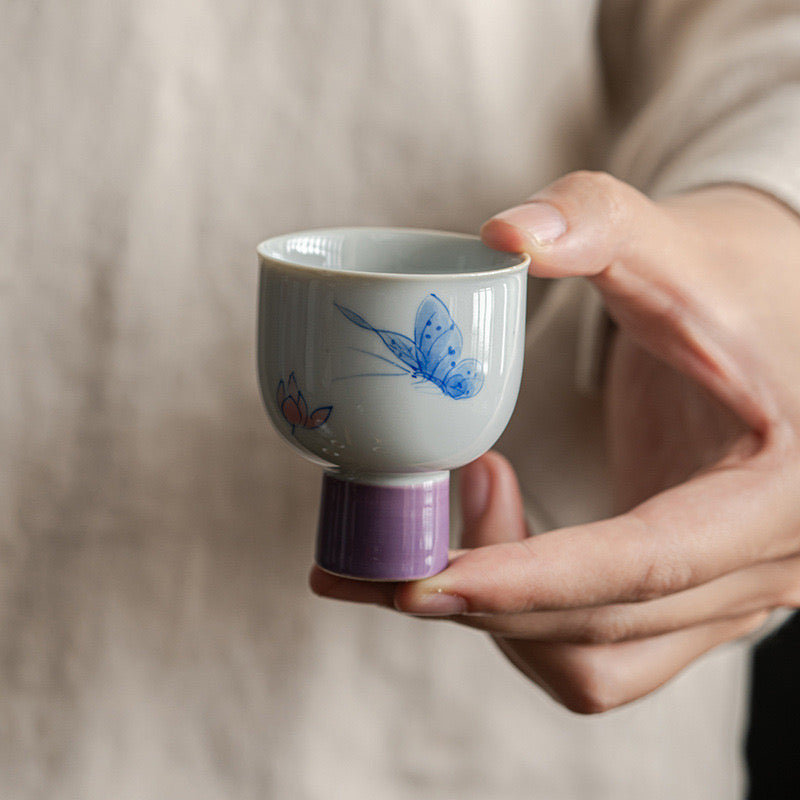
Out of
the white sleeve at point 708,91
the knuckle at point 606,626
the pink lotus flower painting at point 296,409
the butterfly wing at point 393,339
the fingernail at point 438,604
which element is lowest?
the knuckle at point 606,626

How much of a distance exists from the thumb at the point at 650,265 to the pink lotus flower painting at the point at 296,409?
0.46 feet

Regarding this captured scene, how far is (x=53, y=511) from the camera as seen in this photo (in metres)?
0.75

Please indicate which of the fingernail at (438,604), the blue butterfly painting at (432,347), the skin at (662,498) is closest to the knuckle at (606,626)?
the skin at (662,498)

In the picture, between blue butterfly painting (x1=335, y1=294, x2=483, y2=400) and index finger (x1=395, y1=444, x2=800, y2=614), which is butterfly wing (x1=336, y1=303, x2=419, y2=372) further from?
index finger (x1=395, y1=444, x2=800, y2=614)

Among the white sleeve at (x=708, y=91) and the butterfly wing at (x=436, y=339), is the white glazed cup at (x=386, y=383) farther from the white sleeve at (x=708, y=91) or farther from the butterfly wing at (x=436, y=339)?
the white sleeve at (x=708, y=91)

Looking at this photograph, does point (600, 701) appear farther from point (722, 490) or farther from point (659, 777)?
point (659, 777)

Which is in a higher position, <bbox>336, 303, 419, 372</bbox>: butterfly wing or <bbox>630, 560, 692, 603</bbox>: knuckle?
<bbox>336, 303, 419, 372</bbox>: butterfly wing

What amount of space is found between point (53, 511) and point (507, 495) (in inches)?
15.0

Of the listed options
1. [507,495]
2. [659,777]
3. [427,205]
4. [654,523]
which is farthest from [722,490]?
[659,777]

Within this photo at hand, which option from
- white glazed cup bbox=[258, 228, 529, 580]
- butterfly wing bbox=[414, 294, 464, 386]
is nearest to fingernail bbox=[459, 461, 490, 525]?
white glazed cup bbox=[258, 228, 529, 580]

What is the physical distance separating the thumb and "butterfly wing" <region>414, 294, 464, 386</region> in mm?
63

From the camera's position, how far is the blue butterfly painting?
49cm

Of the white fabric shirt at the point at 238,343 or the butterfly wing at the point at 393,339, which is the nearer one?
the butterfly wing at the point at 393,339

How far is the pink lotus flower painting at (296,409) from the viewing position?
1.68ft
